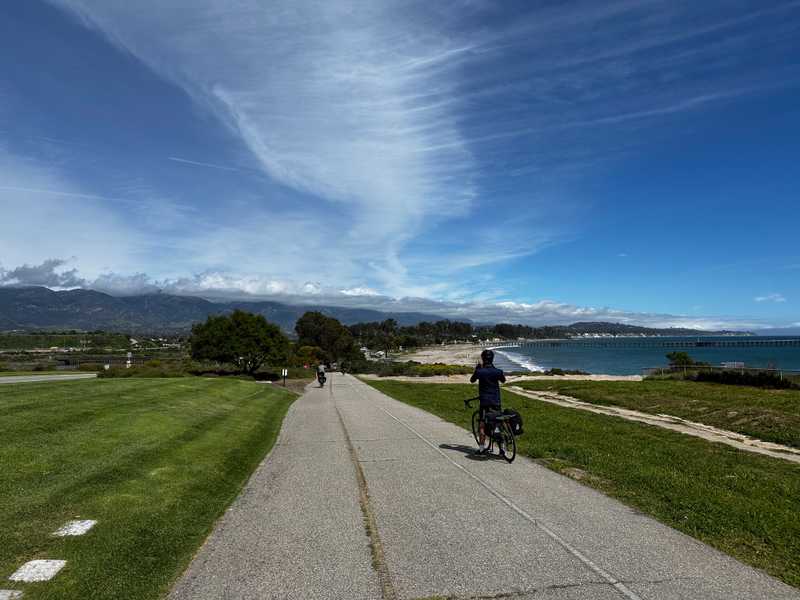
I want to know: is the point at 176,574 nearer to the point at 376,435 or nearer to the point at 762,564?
the point at 762,564

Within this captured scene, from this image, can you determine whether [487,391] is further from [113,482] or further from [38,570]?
[38,570]

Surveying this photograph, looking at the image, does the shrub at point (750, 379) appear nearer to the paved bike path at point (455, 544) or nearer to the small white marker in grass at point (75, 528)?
the paved bike path at point (455, 544)

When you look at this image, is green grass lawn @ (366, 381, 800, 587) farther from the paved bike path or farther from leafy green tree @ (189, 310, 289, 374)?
leafy green tree @ (189, 310, 289, 374)

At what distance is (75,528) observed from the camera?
6.48 meters

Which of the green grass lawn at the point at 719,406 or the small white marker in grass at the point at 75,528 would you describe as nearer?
the small white marker in grass at the point at 75,528

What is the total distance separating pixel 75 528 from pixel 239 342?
4541 centimetres

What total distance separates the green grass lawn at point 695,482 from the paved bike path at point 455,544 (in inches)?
19.9

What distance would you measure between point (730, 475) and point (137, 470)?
1102 centimetres

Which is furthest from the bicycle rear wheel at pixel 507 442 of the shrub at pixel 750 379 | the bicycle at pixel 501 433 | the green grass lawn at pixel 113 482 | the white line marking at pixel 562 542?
the shrub at pixel 750 379

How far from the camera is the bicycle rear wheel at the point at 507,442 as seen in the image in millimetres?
11320

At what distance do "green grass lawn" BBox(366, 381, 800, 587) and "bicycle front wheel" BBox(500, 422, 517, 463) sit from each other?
85 centimetres

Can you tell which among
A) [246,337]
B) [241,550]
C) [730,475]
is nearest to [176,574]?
[241,550]

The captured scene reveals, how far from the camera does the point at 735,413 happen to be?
2089 centimetres

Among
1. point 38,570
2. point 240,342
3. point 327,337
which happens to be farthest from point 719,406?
point 327,337
